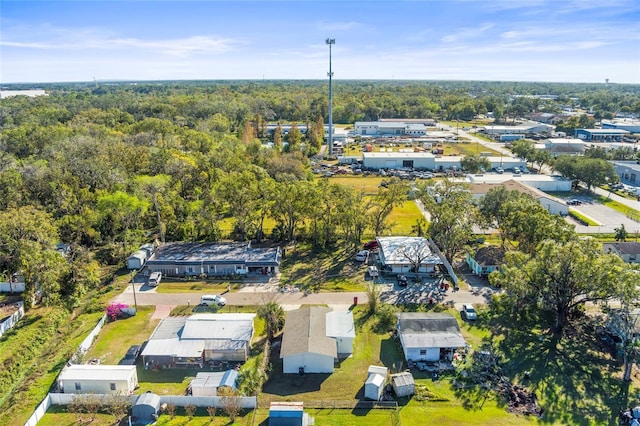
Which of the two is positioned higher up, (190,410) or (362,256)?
(362,256)

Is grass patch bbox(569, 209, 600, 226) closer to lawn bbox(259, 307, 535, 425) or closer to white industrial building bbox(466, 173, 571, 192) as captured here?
white industrial building bbox(466, 173, 571, 192)

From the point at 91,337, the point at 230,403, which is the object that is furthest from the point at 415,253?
the point at 91,337

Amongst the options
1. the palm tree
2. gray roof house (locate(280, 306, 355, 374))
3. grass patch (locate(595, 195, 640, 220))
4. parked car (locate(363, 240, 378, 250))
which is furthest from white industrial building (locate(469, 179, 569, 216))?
the palm tree

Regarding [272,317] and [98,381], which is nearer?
[98,381]

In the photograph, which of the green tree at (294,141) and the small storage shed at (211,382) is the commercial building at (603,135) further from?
the small storage shed at (211,382)

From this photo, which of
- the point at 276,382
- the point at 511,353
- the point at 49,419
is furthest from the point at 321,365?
the point at 49,419

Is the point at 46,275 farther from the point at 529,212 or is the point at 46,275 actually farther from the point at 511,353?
the point at 529,212

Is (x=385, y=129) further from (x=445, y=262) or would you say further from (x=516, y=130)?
(x=445, y=262)
